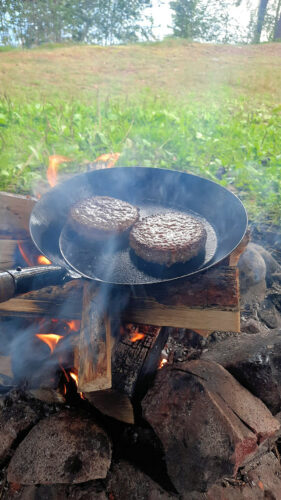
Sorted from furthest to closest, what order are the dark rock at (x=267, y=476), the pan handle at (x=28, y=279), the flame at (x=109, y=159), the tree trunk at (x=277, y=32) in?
the tree trunk at (x=277, y=32) → the flame at (x=109, y=159) → the dark rock at (x=267, y=476) → the pan handle at (x=28, y=279)

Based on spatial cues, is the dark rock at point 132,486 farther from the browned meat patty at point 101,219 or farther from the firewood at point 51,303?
the browned meat patty at point 101,219

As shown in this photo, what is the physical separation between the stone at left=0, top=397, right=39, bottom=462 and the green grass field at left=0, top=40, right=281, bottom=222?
102 inches

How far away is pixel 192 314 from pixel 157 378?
493mm

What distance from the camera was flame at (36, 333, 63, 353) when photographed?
2289mm

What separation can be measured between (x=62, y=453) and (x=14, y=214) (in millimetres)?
1927

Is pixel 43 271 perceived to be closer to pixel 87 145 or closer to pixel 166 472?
pixel 166 472

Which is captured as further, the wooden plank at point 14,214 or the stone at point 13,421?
the wooden plank at point 14,214

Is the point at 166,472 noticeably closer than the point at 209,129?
Yes

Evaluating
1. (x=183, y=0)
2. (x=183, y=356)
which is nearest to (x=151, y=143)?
(x=183, y=356)

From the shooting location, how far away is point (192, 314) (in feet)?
6.66

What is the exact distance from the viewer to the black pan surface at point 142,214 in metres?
2.42

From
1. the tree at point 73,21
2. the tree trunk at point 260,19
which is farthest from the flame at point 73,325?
the tree trunk at point 260,19

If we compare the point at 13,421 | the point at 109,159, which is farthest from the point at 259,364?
the point at 109,159

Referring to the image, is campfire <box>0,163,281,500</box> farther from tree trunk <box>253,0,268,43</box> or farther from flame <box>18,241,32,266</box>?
tree trunk <box>253,0,268,43</box>
